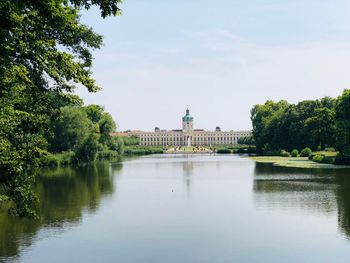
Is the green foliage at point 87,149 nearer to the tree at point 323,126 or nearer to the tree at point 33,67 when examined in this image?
the tree at point 323,126

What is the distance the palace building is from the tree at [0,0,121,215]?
558 feet

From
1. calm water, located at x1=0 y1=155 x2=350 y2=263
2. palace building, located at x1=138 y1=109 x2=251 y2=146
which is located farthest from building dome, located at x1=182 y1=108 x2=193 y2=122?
calm water, located at x1=0 y1=155 x2=350 y2=263

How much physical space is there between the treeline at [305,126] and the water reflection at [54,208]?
942 inches

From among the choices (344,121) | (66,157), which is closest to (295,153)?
(344,121)

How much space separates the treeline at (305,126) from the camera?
4631cm

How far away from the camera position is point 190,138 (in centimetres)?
18462

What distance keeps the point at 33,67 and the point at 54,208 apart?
37.4 ft

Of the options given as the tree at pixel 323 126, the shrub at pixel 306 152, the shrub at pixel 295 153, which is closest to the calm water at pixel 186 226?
the tree at pixel 323 126

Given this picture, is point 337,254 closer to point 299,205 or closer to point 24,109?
point 299,205

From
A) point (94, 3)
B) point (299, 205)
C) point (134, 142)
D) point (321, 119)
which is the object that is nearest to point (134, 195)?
point (299, 205)

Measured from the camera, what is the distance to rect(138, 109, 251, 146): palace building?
601ft

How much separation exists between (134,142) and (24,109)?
12097 cm

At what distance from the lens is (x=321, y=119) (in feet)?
197

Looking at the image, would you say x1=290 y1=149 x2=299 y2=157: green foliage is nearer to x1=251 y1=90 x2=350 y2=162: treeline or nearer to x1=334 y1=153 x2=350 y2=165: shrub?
x1=251 y1=90 x2=350 y2=162: treeline
